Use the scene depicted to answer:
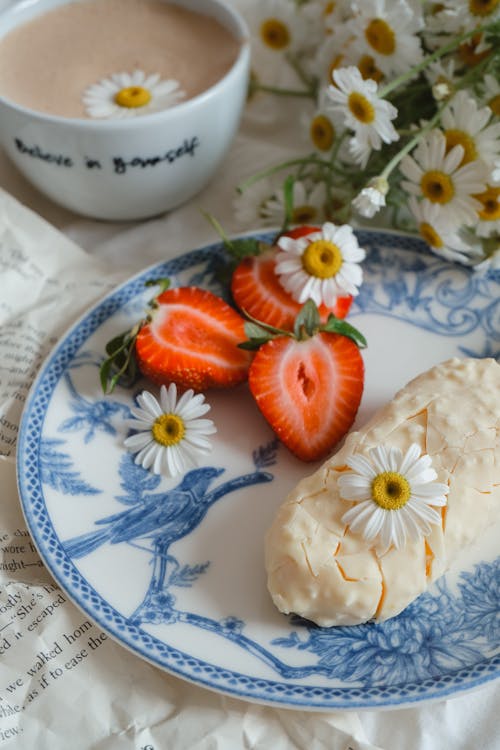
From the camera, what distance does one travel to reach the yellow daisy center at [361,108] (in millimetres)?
1195

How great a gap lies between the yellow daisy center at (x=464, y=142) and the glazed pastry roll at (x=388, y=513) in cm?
33

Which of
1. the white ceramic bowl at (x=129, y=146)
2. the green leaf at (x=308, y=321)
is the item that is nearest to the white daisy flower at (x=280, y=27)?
the white ceramic bowl at (x=129, y=146)

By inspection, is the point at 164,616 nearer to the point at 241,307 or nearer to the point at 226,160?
the point at 241,307

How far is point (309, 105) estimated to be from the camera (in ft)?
5.43

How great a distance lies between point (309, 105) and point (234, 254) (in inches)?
18.8

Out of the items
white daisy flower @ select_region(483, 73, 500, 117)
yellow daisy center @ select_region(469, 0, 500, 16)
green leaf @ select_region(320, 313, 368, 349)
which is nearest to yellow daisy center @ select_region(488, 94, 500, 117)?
white daisy flower @ select_region(483, 73, 500, 117)

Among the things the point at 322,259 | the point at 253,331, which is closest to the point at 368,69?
the point at 322,259

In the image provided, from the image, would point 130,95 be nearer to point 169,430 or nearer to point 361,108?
point 361,108

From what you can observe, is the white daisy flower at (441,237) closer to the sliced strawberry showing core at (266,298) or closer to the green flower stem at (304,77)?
the sliced strawberry showing core at (266,298)

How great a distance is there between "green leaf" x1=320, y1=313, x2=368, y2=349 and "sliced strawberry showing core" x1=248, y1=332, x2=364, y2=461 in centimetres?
2

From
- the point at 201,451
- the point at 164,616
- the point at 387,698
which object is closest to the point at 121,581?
the point at 164,616

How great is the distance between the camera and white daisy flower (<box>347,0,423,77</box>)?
1.22 metres

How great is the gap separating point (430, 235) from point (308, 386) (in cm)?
30

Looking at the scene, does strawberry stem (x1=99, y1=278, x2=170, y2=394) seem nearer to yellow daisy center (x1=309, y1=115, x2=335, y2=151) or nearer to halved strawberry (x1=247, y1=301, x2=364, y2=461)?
halved strawberry (x1=247, y1=301, x2=364, y2=461)
